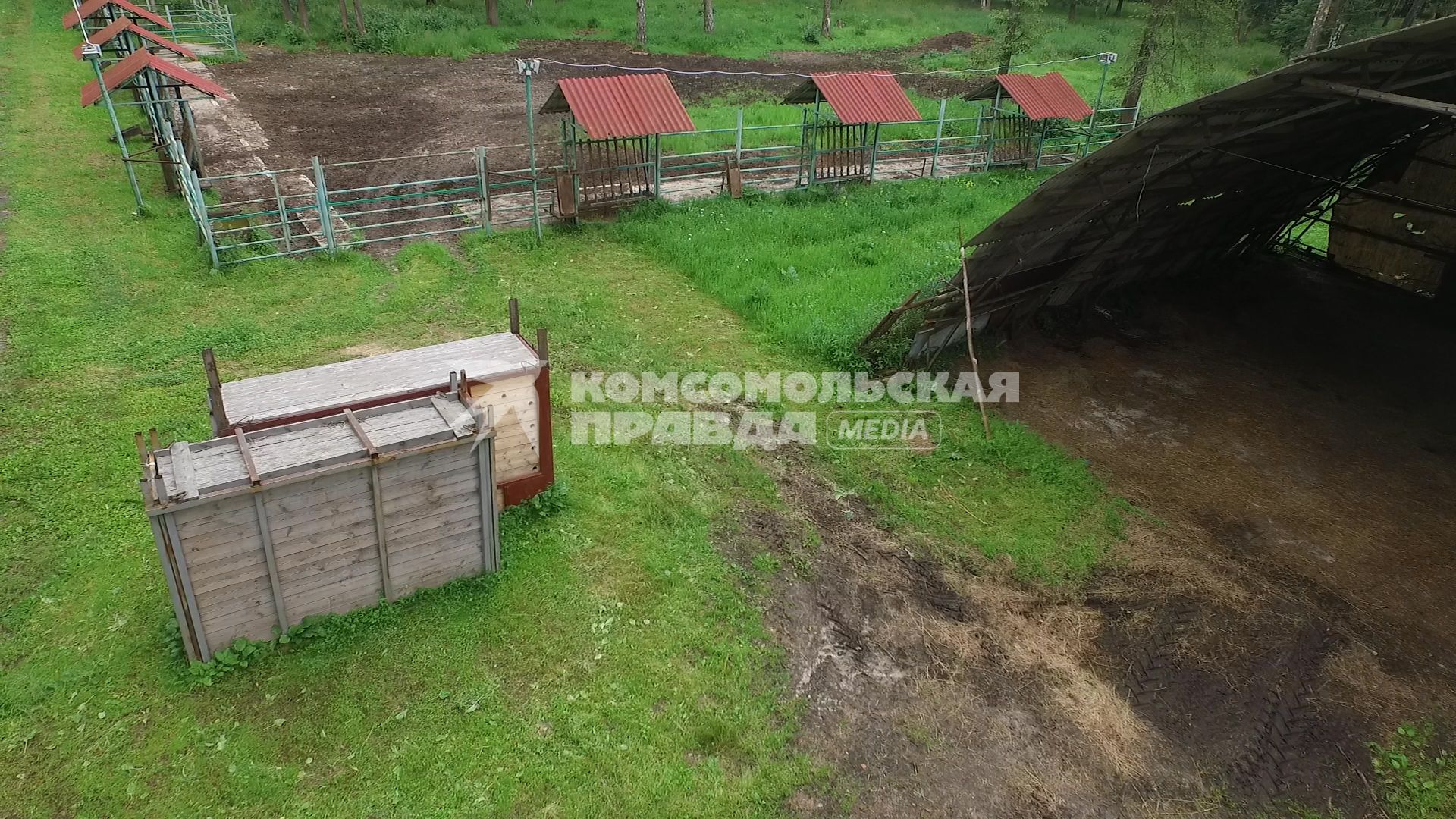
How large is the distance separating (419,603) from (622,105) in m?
10.7

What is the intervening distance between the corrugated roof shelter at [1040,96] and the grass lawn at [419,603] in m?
11.1

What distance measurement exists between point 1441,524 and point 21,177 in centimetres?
2224

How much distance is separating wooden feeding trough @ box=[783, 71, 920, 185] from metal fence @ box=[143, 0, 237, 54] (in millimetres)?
19478

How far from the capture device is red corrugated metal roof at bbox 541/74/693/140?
14203 mm

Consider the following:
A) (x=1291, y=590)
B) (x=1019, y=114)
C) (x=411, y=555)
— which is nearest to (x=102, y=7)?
(x=411, y=555)

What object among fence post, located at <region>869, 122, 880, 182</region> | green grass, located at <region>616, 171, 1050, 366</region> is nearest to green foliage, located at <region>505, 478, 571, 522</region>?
A: green grass, located at <region>616, 171, 1050, 366</region>

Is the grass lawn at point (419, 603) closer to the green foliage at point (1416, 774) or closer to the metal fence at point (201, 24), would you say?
the green foliage at point (1416, 774)

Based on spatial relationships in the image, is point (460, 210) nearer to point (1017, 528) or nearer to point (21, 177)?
point (21, 177)

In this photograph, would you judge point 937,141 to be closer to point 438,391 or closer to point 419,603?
point 438,391

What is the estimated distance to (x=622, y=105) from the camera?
14586mm

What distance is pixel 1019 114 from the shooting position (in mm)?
20328

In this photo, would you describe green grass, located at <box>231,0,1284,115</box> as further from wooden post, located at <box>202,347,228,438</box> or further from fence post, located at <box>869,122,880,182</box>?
wooden post, located at <box>202,347,228,438</box>

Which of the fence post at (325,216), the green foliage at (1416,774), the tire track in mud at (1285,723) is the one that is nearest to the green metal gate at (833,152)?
the fence post at (325,216)

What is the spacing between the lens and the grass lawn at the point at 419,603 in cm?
525
